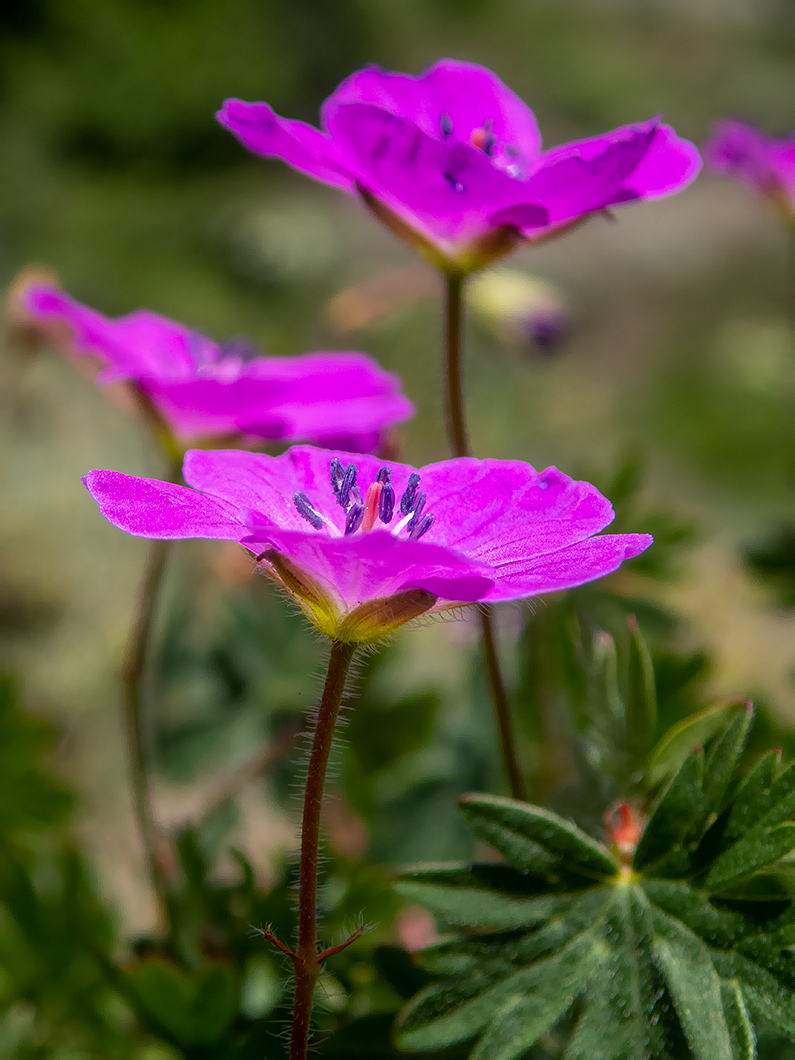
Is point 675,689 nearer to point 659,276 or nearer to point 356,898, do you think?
point 356,898

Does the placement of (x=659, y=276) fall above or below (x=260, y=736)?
above

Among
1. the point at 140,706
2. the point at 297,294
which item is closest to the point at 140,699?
the point at 140,706

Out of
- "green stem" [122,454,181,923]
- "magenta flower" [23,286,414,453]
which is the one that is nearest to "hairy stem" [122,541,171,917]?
"green stem" [122,454,181,923]

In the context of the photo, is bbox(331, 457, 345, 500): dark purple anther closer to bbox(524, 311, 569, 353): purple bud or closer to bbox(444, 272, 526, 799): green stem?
bbox(444, 272, 526, 799): green stem

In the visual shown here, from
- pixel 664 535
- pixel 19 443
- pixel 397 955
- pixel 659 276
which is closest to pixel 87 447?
pixel 19 443

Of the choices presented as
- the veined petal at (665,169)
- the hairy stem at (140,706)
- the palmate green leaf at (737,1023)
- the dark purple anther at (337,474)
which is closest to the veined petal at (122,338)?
the hairy stem at (140,706)

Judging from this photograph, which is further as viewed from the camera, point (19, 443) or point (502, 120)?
point (19, 443)

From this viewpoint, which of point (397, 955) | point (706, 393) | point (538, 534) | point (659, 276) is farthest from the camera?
point (659, 276)
